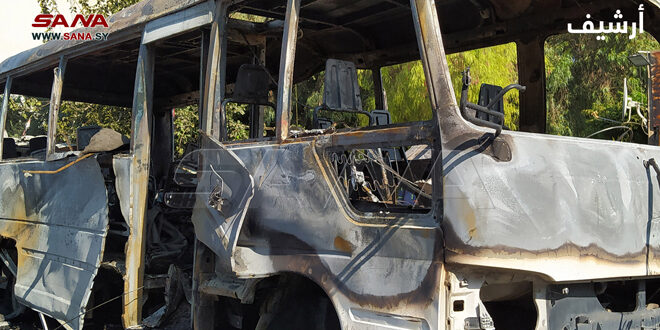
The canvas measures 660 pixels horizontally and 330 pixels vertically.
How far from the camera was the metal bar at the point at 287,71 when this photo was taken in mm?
3449

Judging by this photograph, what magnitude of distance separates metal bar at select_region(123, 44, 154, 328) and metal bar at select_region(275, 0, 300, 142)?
1583mm

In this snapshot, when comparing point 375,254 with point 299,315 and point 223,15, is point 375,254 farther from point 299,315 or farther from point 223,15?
point 223,15

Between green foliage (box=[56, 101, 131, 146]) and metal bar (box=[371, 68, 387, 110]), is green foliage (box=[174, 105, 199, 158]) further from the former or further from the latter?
metal bar (box=[371, 68, 387, 110])

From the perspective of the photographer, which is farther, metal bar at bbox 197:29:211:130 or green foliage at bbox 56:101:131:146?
green foliage at bbox 56:101:131:146

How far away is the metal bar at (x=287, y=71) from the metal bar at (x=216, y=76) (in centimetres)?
66

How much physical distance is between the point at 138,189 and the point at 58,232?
4.00ft

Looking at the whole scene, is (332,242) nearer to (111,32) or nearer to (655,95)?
(655,95)

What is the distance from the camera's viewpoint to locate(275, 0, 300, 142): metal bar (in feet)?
11.3

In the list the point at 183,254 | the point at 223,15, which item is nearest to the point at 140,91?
the point at 223,15

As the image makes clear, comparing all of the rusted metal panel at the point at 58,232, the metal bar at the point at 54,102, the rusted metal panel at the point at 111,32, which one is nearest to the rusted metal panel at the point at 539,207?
the rusted metal panel at the point at 111,32

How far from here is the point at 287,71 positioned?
346cm

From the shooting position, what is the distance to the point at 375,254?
2941 millimetres

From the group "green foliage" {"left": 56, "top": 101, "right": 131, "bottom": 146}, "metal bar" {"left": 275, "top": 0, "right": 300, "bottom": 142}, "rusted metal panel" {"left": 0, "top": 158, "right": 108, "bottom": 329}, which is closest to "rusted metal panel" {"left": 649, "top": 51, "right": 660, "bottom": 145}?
"metal bar" {"left": 275, "top": 0, "right": 300, "bottom": 142}

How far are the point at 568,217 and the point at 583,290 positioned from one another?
516 millimetres
